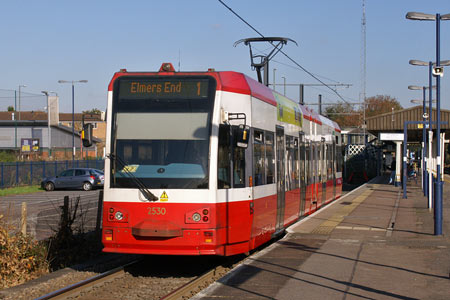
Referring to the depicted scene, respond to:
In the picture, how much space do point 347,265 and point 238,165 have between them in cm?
261

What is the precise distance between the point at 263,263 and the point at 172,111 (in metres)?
3.15

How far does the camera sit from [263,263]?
11.1 meters

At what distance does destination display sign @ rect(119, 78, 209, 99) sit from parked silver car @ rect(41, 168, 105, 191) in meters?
30.1

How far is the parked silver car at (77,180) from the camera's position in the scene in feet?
131

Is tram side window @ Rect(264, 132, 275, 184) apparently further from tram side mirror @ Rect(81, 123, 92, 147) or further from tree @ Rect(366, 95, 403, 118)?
tree @ Rect(366, 95, 403, 118)

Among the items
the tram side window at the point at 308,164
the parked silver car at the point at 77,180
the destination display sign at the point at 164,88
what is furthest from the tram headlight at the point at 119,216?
the parked silver car at the point at 77,180

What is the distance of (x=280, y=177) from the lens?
45.0 feet

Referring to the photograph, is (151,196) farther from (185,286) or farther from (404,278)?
(404,278)

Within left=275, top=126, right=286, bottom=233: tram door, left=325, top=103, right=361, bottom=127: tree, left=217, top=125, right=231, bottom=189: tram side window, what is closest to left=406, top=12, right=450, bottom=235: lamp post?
left=275, top=126, right=286, bottom=233: tram door

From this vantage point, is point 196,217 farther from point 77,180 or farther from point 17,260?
point 77,180

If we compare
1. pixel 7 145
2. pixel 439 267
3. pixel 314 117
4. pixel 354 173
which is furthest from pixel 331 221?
→ pixel 7 145

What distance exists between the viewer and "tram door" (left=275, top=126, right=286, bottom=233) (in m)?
13.5

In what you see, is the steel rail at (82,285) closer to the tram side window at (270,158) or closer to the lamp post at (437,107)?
the tram side window at (270,158)

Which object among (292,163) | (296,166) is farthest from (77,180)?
(292,163)
